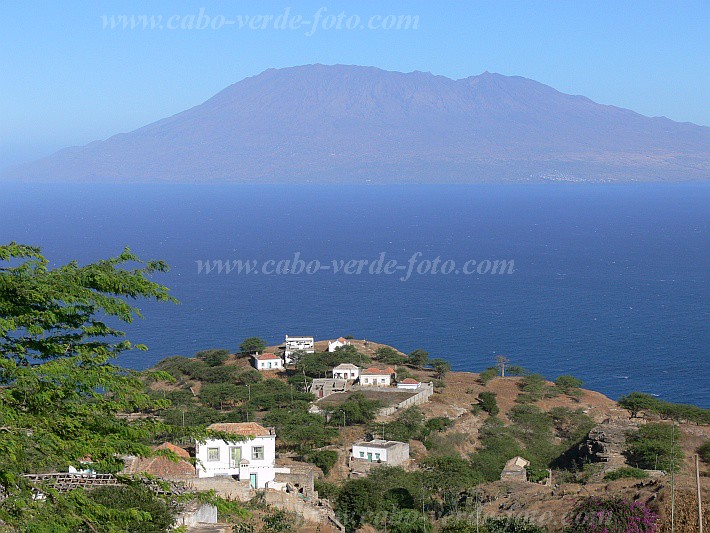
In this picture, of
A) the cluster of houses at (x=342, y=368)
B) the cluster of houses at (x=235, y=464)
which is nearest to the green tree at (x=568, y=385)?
the cluster of houses at (x=342, y=368)

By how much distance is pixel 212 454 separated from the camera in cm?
2005

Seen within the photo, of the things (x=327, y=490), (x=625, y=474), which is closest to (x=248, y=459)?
(x=327, y=490)

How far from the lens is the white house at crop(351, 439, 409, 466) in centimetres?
2686

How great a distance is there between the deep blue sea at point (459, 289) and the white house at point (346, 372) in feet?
33.9

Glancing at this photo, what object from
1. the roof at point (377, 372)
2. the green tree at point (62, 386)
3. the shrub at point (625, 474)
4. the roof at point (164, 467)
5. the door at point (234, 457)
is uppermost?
the green tree at point (62, 386)

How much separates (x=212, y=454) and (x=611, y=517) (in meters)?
8.71

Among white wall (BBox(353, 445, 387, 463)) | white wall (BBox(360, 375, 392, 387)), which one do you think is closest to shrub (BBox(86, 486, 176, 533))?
white wall (BBox(353, 445, 387, 463))

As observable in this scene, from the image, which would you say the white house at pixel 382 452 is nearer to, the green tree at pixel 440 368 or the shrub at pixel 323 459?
the shrub at pixel 323 459

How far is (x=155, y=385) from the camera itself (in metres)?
40.4

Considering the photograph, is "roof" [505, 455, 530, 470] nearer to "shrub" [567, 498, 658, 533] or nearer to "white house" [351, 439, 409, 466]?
"white house" [351, 439, 409, 466]

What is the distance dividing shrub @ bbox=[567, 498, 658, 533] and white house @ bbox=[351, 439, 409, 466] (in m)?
10.8

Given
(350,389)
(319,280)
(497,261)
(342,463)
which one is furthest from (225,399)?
(497,261)

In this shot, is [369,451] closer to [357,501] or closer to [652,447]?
[357,501]

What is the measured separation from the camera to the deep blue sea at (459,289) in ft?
173
